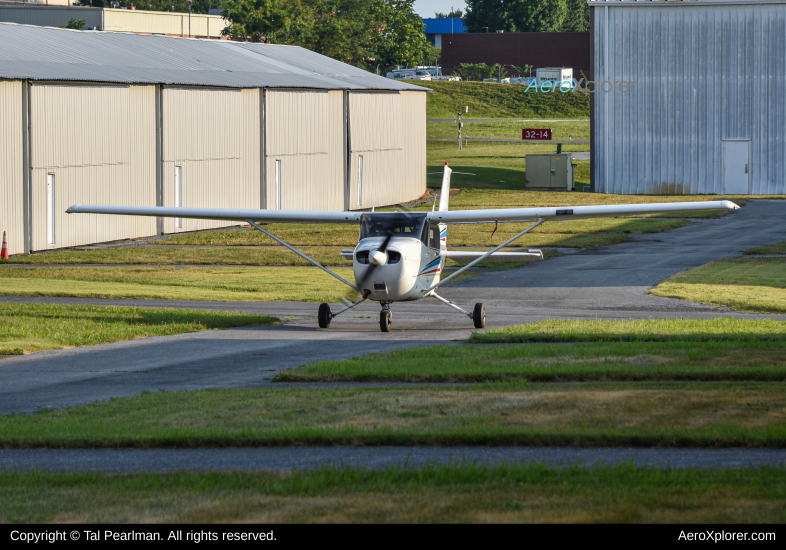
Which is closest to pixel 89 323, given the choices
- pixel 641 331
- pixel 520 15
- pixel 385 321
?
pixel 385 321

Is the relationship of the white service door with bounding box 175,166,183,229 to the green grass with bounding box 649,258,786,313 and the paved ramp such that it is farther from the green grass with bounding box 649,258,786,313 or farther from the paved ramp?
the green grass with bounding box 649,258,786,313

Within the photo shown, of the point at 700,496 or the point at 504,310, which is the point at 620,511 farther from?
the point at 504,310

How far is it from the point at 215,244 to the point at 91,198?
4668 mm

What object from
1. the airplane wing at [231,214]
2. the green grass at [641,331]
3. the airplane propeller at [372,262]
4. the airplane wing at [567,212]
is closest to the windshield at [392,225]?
the airplane wing at [567,212]

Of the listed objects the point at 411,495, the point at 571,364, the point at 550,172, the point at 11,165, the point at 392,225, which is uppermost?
the point at 550,172

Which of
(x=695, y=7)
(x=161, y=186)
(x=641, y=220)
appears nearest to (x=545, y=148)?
(x=695, y=7)

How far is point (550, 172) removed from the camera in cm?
6175

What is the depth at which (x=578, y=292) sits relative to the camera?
26.2 metres

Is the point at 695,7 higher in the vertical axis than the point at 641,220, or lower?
higher

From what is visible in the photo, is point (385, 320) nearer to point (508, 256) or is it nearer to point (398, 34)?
point (508, 256)

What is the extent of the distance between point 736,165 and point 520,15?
13640 cm

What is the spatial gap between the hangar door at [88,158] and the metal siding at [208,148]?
3.61ft

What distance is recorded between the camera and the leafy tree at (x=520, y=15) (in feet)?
611
